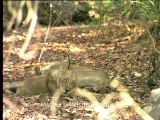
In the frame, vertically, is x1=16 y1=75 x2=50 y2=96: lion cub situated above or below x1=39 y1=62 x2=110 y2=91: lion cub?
below

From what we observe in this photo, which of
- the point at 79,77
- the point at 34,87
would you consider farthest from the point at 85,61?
the point at 34,87

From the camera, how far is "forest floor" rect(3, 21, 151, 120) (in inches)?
188

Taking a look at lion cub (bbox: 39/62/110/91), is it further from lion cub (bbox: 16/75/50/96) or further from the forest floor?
the forest floor

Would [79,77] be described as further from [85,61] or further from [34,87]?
[85,61]

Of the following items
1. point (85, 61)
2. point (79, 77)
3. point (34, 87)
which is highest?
point (79, 77)

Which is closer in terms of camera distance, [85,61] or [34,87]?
[34,87]

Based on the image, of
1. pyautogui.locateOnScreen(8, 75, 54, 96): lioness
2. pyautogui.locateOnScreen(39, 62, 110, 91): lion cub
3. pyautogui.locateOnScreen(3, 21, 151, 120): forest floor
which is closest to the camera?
pyautogui.locateOnScreen(3, 21, 151, 120): forest floor

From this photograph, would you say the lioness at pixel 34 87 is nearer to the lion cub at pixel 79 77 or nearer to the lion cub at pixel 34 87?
the lion cub at pixel 34 87

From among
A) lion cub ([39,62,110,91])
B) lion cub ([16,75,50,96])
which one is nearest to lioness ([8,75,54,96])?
lion cub ([16,75,50,96])

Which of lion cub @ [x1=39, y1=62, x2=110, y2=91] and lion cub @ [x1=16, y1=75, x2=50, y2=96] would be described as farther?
lion cub @ [x1=16, y1=75, x2=50, y2=96]

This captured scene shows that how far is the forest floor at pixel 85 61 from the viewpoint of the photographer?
15.7 ft

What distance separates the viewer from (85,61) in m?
8.48

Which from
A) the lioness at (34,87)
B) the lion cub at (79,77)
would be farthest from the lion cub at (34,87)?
the lion cub at (79,77)

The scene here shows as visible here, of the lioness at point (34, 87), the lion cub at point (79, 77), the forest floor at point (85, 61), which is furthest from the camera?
the lioness at point (34, 87)
